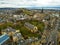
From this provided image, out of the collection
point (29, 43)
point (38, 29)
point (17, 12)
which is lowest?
point (17, 12)

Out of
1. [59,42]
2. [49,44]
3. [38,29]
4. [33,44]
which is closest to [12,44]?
[33,44]

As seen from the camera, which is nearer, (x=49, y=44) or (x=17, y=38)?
(x=49, y=44)

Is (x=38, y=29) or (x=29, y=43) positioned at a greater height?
(x=29, y=43)

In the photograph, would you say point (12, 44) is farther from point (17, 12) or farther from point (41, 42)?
point (17, 12)

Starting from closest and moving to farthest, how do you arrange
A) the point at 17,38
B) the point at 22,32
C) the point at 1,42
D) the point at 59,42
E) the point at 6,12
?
the point at 1,42 → the point at 59,42 → the point at 17,38 → the point at 22,32 → the point at 6,12

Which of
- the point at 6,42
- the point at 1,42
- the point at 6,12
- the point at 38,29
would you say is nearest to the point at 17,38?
the point at 6,42

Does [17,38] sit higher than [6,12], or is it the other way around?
[17,38]

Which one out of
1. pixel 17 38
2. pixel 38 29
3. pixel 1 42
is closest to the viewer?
pixel 1 42

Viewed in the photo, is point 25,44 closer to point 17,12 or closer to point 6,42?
point 6,42

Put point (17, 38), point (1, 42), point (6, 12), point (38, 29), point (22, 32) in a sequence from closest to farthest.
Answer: point (1, 42), point (17, 38), point (22, 32), point (38, 29), point (6, 12)
